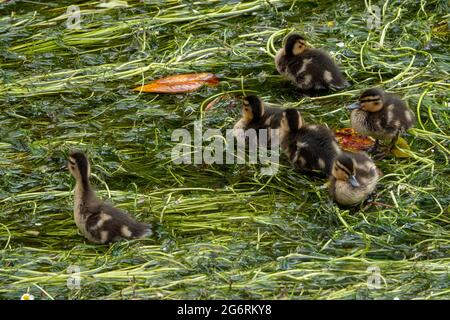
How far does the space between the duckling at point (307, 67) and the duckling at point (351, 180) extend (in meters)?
1.18

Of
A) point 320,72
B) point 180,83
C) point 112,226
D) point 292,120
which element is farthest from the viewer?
point 180,83

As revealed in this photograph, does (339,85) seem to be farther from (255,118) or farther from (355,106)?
(255,118)

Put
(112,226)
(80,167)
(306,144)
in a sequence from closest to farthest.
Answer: (112,226), (80,167), (306,144)

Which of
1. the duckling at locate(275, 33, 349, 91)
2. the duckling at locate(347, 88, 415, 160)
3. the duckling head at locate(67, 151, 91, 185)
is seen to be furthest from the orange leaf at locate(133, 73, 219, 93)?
the duckling head at locate(67, 151, 91, 185)

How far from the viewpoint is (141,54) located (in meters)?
8.04

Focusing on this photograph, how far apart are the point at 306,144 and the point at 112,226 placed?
122cm

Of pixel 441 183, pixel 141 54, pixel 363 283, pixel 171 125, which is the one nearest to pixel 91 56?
pixel 141 54

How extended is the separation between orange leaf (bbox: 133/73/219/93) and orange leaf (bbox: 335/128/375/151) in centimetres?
96

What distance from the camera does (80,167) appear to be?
611 centimetres

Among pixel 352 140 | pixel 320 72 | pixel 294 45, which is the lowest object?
pixel 352 140

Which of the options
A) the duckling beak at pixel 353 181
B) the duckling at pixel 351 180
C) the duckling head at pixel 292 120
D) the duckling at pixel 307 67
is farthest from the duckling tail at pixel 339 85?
the duckling beak at pixel 353 181

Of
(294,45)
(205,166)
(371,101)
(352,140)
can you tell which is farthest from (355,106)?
(205,166)

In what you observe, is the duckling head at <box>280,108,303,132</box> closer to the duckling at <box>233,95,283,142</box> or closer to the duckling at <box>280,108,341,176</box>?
the duckling at <box>280,108,341,176</box>

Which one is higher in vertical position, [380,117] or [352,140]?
[380,117]
